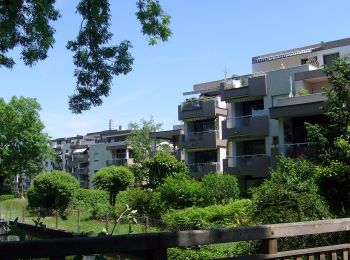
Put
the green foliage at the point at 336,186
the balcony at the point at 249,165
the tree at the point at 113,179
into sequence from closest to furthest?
the green foliage at the point at 336,186 → the balcony at the point at 249,165 → the tree at the point at 113,179

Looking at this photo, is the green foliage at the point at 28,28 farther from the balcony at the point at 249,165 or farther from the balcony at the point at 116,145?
the balcony at the point at 116,145

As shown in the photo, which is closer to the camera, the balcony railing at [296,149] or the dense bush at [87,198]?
the balcony railing at [296,149]

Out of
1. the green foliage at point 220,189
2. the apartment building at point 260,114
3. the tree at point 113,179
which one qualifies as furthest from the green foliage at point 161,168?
the green foliage at point 220,189

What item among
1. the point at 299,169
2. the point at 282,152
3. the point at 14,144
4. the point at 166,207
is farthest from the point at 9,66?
the point at 14,144

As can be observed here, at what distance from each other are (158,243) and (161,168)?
37159mm

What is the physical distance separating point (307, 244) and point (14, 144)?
2581 inches

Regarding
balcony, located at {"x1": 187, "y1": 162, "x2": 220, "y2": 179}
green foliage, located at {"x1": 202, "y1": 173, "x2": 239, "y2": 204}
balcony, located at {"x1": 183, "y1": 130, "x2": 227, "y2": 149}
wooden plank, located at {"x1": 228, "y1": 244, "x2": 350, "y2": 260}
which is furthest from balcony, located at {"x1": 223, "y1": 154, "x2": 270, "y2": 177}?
wooden plank, located at {"x1": 228, "y1": 244, "x2": 350, "y2": 260}

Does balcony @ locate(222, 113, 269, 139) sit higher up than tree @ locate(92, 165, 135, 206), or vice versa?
balcony @ locate(222, 113, 269, 139)

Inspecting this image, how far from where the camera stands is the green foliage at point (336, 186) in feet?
50.5

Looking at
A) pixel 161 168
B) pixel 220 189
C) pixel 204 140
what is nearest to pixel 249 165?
pixel 220 189

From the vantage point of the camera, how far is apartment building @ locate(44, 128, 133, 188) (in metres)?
77.9

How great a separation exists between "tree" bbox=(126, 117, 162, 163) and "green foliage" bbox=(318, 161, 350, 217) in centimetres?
4652

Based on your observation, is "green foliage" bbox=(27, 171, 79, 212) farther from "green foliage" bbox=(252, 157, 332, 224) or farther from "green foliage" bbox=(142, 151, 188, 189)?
"green foliage" bbox=(252, 157, 332, 224)

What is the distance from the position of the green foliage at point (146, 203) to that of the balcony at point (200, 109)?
559 inches
